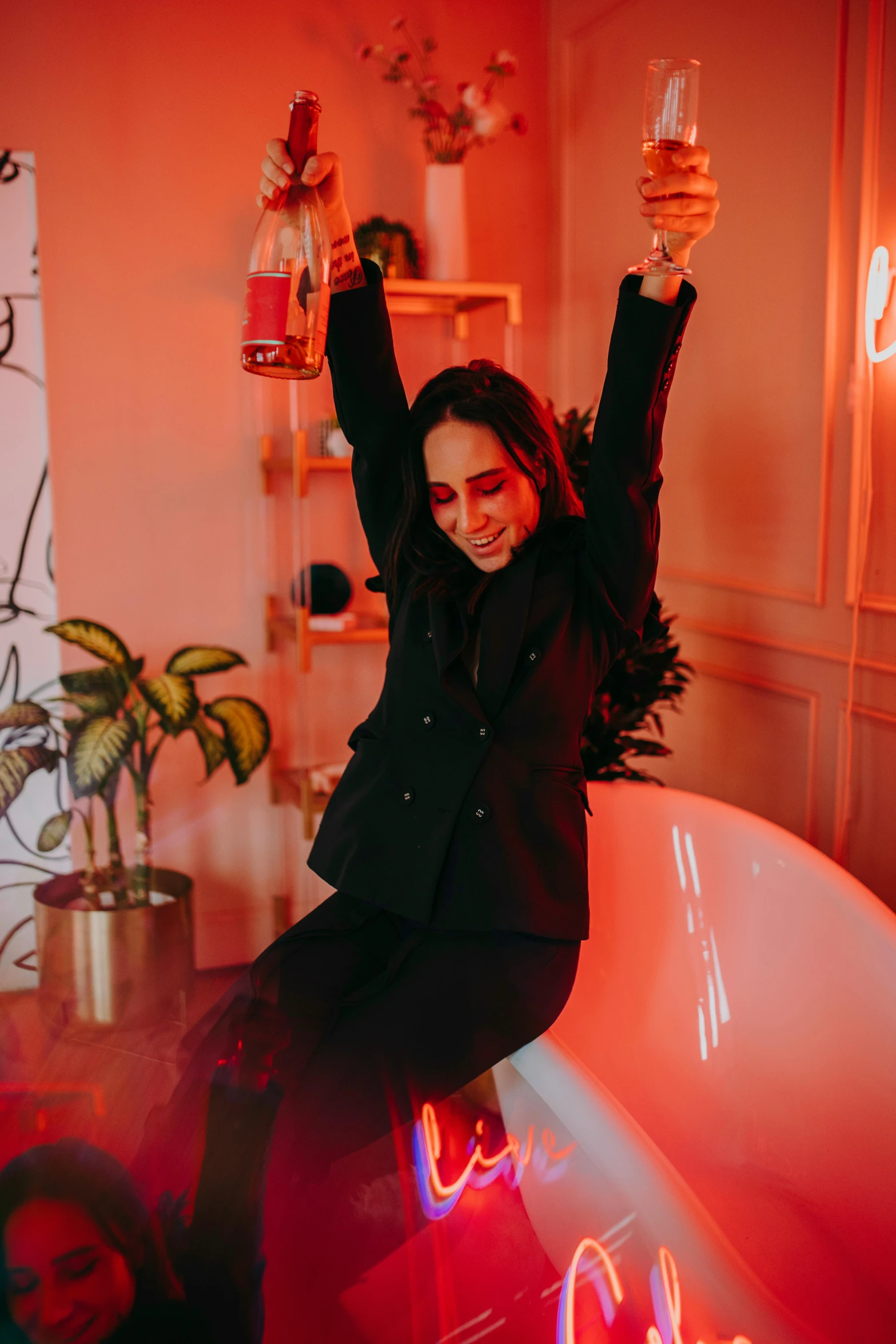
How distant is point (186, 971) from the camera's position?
2684 millimetres

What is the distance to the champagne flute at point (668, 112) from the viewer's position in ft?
3.67

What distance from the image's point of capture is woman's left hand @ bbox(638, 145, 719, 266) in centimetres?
113

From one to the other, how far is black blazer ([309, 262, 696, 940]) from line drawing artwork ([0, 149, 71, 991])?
5.35 ft

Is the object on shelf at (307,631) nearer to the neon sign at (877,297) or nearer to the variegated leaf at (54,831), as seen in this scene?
the variegated leaf at (54,831)

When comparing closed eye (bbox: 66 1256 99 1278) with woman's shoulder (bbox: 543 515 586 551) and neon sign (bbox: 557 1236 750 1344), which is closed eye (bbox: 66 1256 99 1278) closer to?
neon sign (bbox: 557 1236 750 1344)

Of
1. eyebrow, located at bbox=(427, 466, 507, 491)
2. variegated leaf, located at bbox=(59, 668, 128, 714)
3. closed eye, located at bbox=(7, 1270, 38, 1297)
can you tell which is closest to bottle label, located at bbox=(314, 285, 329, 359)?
eyebrow, located at bbox=(427, 466, 507, 491)

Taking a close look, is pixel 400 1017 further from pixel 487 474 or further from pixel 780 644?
pixel 780 644

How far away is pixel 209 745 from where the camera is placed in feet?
8.39

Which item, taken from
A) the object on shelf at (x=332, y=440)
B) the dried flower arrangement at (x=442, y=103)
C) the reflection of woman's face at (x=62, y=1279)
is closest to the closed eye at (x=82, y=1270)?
the reflection of woman's face at (x=62, y=1279)

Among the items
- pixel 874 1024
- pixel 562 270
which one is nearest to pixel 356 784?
pixel 874 1024

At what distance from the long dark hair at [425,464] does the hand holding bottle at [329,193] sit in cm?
17

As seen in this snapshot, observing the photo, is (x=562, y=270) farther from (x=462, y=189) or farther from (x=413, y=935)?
(x=413, y=935)

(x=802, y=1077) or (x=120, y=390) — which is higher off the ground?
(x=120, y=390)

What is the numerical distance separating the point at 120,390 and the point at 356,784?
176cm
